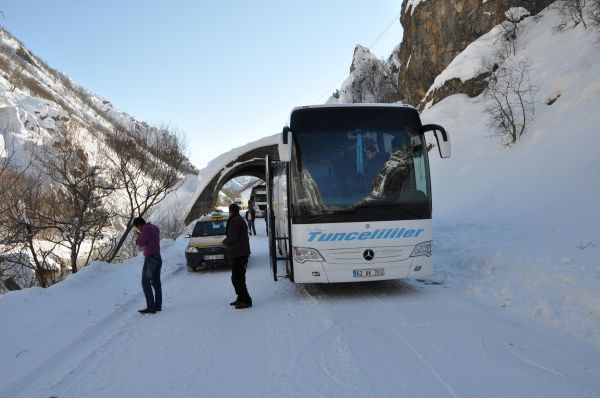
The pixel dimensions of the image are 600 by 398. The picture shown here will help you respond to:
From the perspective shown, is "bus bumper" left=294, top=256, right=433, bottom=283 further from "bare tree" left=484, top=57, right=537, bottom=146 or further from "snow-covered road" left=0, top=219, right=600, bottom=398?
"bare tree" left=484, top=57, right=537, bottom=146

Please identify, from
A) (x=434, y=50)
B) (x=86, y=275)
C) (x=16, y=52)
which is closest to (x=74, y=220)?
(x=86, y=275)

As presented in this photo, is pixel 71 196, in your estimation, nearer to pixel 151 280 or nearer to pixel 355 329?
pixel 151 280

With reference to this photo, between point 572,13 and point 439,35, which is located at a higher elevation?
point 439,35

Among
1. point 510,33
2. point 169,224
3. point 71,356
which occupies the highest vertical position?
point 510,33

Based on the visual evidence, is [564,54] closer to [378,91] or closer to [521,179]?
[521,179]

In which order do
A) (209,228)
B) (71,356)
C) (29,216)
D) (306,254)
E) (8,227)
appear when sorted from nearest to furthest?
1. (71,356)
2. (306,254)
3. (8,227)
4. (209,228)
5. (29,216)

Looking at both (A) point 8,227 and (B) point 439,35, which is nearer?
(A) point 8,227

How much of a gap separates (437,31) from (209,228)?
106 ft

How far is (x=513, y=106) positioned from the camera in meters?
21.5

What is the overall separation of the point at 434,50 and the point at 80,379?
40.3 meters

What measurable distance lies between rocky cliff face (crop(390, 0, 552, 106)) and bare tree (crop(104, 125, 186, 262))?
800 inches

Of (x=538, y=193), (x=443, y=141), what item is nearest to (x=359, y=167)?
(x=443, y=141)

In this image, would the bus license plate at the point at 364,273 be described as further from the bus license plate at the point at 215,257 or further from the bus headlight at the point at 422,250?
the bus license plate at the point at 215,257

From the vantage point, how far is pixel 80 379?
4418 mm
